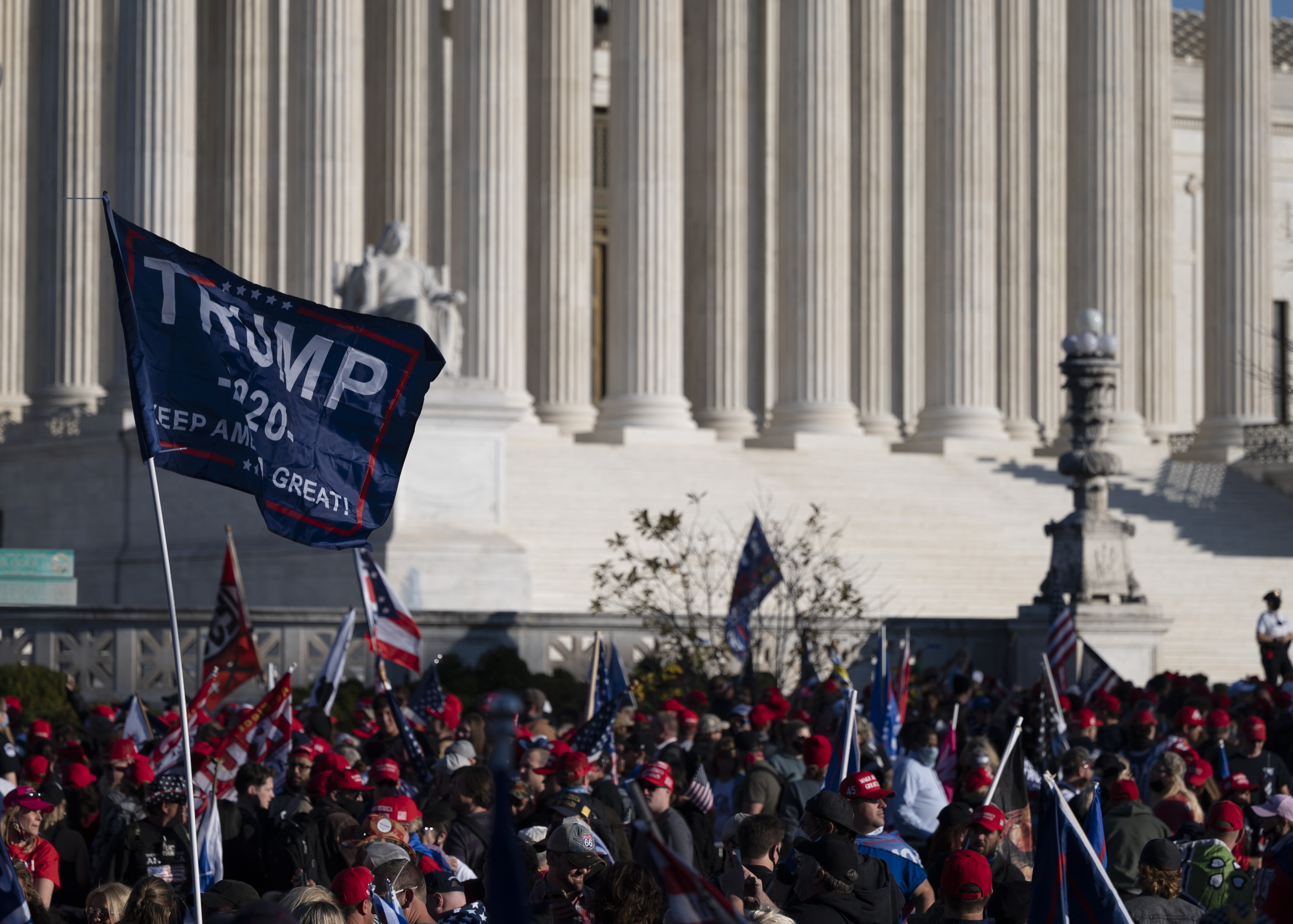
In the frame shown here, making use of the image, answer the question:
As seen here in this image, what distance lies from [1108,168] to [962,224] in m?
5.09

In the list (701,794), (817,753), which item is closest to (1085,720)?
(817,753)

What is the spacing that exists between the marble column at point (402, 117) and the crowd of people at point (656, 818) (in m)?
33.9

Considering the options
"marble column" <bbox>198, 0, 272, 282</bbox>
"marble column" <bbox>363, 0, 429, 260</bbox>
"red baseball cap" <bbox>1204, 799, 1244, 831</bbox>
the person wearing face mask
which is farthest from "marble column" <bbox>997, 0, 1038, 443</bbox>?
"red baseball cap" <bbox>1204, 799, 1244, 831</bbox>

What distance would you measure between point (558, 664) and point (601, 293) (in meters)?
39.6

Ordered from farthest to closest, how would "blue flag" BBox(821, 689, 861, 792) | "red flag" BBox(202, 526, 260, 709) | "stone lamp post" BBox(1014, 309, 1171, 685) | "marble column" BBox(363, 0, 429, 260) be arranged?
"marble column" BBox(363, 0, 429, 260), "stone lamp post" BBox(1014, 309, 1171, 685), "red flag" BBox(202, 526, 260, 709), "blue flag" BBox(821, 689, 861, 792)

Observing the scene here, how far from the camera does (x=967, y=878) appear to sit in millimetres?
9281

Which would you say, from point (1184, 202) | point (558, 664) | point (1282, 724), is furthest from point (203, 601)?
point (1184, 202)

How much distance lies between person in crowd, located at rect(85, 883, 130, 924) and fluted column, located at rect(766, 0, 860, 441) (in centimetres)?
4446

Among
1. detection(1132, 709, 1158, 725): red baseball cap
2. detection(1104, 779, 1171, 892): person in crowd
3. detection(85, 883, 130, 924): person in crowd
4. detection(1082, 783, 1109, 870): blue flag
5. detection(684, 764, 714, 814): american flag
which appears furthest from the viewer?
detection(1132, 709, 1158, 725): red baseball cap

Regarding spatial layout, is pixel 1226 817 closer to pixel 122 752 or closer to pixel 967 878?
Answer: pixel 967 878

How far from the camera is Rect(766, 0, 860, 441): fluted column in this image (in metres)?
53.7

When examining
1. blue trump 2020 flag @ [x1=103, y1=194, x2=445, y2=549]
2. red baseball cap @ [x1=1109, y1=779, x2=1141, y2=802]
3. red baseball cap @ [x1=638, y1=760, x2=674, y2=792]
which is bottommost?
red baseball cap @ [x1=1109, y1=779, x2=1141, y2=802]

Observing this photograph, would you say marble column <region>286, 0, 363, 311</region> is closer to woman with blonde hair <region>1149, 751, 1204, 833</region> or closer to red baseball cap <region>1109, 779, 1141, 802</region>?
woman with blonde hair <region>1149, 751, 1204, 833</region>

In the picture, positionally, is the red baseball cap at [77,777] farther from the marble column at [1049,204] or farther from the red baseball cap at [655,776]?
the marble column at [1049,204]
